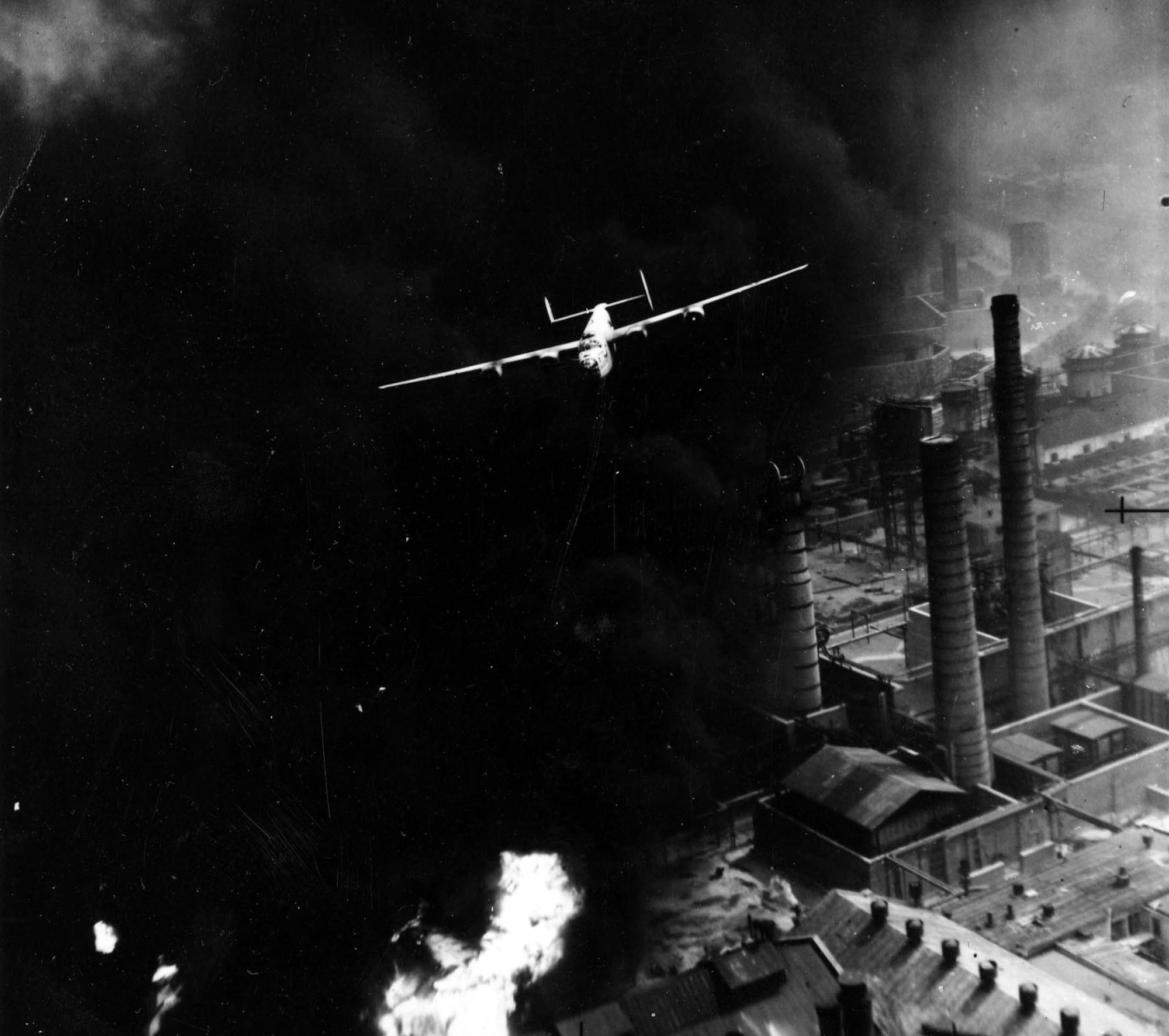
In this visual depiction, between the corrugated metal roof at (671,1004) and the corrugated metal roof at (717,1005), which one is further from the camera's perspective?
the corrugated metal roof at (671,1004)

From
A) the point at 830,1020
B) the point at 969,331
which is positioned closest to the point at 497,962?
the point at 830,1020

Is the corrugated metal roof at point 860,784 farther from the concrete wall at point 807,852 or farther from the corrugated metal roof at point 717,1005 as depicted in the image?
the corrugated metal roof at point 717,1005

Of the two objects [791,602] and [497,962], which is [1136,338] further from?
[497,962]

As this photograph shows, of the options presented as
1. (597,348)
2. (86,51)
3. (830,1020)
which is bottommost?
(830,1020)

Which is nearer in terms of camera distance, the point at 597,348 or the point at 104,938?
the point at 104,938

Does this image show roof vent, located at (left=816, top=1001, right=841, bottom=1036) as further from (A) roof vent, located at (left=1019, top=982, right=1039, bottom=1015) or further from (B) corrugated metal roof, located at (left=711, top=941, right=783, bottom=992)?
(A) roof vent, located at (left=1019, top=982, right=1039, bottom=1015)

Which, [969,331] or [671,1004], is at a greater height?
[969,331]

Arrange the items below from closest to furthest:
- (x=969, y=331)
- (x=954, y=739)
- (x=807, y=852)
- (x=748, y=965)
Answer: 1. (x=748, y=965)
2. (x=807, y=852)
3. (x=954, y=739)
4. (x=969, y=331)

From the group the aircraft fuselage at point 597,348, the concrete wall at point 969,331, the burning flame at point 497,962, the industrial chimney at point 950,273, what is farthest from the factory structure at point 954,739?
the aircraft fuselage at point 597,348
